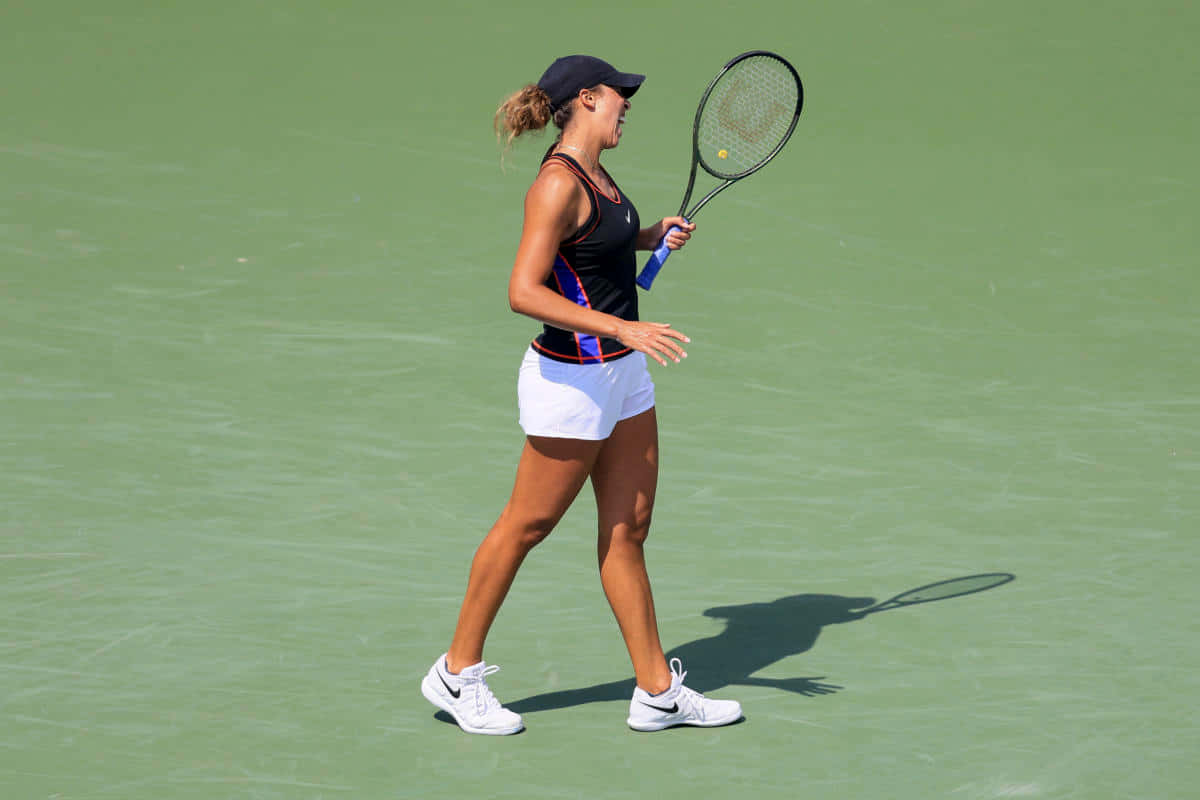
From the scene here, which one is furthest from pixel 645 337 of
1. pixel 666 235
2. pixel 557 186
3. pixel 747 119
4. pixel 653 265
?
pixel 747 119

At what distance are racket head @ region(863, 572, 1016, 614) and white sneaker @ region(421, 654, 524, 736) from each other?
5.04ft

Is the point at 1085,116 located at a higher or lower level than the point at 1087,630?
higher

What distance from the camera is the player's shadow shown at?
15.9ft

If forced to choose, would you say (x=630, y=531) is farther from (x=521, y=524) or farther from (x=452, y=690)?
(x=452, y=690)

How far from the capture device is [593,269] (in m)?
4.48

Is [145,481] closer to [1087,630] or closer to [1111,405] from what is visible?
[1087,630]

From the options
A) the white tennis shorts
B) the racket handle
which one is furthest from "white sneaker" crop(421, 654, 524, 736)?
the racket handle

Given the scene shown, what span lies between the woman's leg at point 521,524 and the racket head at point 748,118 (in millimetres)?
1574

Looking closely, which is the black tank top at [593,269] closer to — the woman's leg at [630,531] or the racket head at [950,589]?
the woman's leg at [630,531]

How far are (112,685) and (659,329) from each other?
2.00 metres

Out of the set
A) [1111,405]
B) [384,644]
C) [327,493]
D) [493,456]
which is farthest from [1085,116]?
[384,644]

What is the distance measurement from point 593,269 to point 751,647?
1.51 meters

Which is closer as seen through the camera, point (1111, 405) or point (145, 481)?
point (145, 481)

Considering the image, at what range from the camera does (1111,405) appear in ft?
24.8
